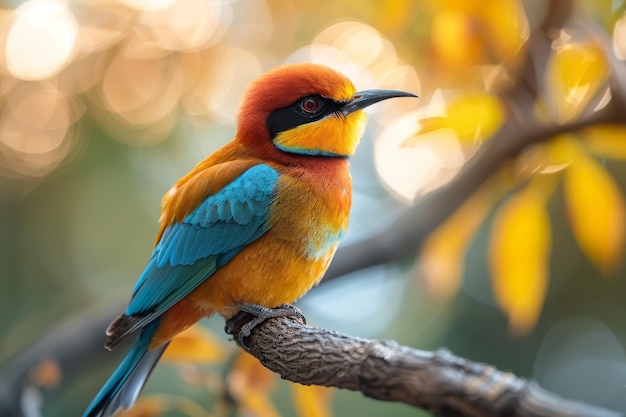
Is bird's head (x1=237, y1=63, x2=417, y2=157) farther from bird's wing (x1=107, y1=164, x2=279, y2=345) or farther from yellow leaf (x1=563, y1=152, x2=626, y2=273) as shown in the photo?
yellow leaf (x1=563, y1=152, x2=626, y2=273)

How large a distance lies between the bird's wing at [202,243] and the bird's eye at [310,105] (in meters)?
0.31

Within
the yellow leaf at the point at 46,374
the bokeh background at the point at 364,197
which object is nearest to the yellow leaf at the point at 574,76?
the bokeh background at the point at 364,197

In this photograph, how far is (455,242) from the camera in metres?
2.61

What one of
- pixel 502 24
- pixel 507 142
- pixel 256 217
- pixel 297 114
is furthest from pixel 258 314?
pixel 502 24

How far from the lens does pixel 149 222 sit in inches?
207

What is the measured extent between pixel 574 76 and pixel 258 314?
1.39 meters

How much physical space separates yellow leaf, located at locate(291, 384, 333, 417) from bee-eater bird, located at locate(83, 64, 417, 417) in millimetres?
408

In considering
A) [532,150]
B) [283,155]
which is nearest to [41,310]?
[283,155]

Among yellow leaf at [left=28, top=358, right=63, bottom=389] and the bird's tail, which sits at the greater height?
yellow leaf at [left=28, top=358, right=63, bottom=389]

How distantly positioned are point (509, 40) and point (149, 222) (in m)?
3.45

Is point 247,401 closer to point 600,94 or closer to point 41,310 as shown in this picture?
point 600,94

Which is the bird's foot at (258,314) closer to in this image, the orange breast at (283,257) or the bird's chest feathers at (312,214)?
the orange breast at (283,257)

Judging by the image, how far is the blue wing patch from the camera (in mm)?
2766

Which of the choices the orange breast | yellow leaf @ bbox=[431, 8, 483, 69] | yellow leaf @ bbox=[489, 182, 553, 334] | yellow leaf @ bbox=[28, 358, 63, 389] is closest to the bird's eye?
the orange breast
